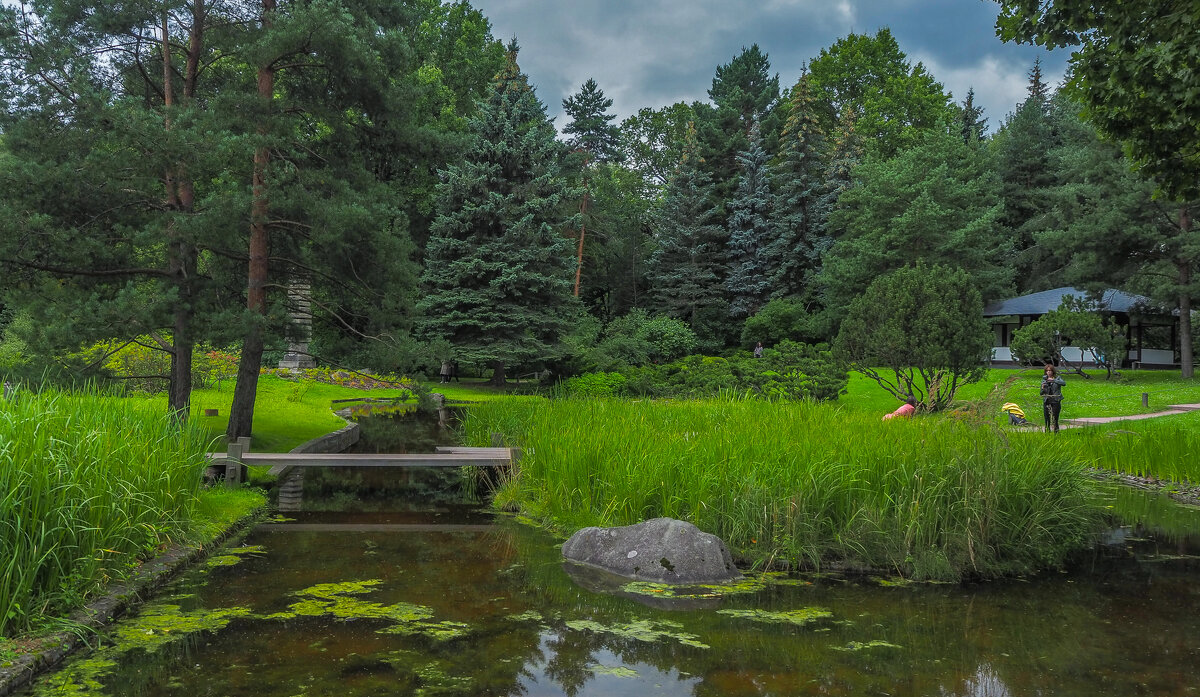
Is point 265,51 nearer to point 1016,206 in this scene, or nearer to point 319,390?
point 319,390

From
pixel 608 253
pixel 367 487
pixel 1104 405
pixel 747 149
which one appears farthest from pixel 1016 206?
pixel 367 487

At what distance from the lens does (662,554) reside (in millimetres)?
6754

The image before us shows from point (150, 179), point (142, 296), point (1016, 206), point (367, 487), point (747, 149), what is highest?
point (747, 149)

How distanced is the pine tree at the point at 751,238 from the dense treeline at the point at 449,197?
160mm

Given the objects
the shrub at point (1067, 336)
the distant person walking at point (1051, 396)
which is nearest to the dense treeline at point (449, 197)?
the shrub at point (1067, 336)

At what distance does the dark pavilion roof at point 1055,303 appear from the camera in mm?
29016

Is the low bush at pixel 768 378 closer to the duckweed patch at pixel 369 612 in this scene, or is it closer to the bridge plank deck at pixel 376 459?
the bridge plank deck at pixel 376 459

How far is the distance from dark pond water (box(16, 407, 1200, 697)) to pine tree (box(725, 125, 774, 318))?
3223 cm

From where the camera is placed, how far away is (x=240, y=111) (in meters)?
10.8

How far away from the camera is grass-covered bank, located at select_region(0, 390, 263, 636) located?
15.2 feet

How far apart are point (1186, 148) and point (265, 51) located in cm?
1189

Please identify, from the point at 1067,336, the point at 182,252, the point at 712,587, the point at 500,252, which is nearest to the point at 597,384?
the point at 500,252

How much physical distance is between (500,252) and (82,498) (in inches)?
741

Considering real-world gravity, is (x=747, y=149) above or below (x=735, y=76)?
below
